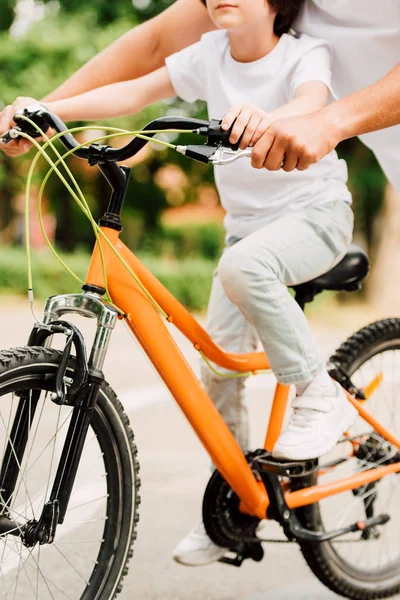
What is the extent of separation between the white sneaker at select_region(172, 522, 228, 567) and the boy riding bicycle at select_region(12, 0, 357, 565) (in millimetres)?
523

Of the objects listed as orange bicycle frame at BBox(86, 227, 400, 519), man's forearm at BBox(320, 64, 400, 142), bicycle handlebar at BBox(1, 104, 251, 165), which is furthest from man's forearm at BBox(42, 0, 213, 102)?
man's forearm at BBox(320, 64, 400, 142)

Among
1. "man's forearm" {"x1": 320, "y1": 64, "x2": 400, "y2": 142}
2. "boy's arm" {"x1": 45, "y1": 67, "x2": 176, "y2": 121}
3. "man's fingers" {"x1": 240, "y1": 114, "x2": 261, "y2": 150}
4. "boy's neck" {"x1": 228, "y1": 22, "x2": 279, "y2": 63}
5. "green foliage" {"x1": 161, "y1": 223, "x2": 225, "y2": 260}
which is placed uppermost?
"green foliage" {"x1": 161, "y1": 223, "x2": 225, "y2": 260}

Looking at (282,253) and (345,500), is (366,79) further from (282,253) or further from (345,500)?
(345,500)

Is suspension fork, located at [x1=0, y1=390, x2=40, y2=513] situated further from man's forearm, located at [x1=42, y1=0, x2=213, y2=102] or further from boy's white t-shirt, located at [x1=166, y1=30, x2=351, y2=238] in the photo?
man's forearm, located at [x1=42, y1=0, x2=213, y2=102]

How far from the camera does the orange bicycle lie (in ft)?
7.31

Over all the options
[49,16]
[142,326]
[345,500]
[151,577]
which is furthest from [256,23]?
[49,16]

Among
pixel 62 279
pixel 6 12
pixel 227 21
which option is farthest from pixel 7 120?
pixel 6 12

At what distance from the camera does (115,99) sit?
2.72 metres

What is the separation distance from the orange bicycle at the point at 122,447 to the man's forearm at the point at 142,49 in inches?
21.9

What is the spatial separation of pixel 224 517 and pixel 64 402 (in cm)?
87

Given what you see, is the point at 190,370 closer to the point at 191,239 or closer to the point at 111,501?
the point at 111,501

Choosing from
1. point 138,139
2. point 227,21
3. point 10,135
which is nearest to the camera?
point 138,139

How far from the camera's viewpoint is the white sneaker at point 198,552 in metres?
2.99

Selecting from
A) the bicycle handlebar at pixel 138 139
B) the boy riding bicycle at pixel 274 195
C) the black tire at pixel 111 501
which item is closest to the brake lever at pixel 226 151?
the bicycle handlebar at pixel 138 139
